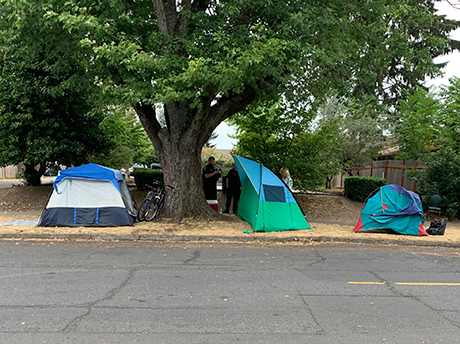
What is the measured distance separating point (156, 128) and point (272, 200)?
3996 mm

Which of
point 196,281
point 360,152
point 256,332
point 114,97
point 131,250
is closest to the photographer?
Answer: point 256,332

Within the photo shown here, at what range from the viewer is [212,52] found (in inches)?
355

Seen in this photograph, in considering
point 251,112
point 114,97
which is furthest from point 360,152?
point 114,97

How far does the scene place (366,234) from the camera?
9750 millimetres

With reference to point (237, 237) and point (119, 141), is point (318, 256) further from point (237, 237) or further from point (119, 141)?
point (119, 141)

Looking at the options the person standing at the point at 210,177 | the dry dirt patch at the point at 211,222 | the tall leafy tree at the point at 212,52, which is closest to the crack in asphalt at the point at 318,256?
the dry dirt patch at the point at 211,222

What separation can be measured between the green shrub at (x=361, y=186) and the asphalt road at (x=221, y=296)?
7081mm

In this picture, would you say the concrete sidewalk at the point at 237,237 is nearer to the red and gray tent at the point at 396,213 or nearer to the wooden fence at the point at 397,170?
the red and gray tent at the point at 396,213

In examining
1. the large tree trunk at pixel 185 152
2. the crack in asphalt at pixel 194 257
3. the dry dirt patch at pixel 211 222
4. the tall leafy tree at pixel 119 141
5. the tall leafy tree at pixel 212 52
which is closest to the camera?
the crack in asphalt at pixel 194 257

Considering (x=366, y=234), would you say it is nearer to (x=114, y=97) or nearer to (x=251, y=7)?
(x=251, y=7)

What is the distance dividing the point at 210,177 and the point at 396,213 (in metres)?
5.46

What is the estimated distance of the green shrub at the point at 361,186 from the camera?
48.7ft

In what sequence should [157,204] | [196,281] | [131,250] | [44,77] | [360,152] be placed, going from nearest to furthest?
[196,281] → [131,250] → [157,204] → [44,77] → [360,152]

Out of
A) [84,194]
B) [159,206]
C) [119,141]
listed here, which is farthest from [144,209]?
[119,141]
